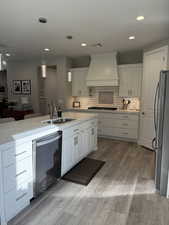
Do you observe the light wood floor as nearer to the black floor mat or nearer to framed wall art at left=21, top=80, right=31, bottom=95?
the black floor mat

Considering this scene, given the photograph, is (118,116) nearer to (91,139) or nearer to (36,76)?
(91,139)

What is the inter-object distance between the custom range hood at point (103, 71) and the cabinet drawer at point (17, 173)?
149 inches

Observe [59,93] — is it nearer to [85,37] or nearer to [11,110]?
[11,110]

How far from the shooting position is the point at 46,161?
221 centimetres

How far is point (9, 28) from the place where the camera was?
3.01 metres

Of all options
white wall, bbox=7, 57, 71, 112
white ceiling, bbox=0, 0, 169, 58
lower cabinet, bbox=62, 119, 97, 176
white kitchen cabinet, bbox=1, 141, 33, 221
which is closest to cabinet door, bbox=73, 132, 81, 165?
lower cabinet, bbox=62, 119, 97, 176

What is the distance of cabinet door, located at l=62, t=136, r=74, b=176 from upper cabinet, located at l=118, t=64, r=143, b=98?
9.49ft

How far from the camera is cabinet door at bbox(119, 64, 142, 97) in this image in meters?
4.68

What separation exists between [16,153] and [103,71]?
4.08m

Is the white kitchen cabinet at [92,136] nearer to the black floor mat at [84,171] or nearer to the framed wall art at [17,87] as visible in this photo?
the black floor mat at [84,171]

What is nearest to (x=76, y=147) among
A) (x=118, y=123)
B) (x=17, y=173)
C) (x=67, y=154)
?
(x=67, y=154)

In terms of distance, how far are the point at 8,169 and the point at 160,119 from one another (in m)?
2.08

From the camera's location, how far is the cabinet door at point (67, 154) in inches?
102

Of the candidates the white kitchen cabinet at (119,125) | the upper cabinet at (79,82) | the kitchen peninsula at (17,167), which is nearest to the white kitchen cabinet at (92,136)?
the kitchen peninsula at (17,167)
